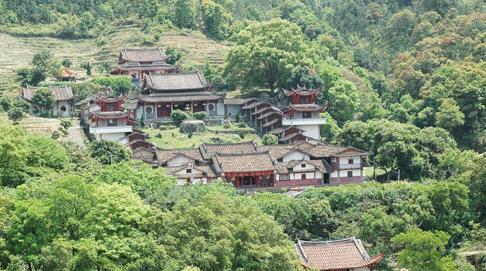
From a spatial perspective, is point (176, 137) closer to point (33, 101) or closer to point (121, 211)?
point (33, 101)

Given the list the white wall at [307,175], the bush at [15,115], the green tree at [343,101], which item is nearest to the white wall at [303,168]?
the white wall at [307,175]

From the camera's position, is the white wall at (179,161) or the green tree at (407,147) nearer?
the white wall at (179,161)

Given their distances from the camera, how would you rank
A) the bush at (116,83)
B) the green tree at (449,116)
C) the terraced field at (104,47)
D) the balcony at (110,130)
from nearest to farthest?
1. the balcony at (110,130)
2. the green tree at (449,116)
3. the bush at (116,83)
4. the terraced field at (104,47)

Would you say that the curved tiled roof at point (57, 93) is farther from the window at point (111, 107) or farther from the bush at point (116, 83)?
the window at point (111, 107)

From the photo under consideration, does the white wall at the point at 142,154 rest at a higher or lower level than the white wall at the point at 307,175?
higher

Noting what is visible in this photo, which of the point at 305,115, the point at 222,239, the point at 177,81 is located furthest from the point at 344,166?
the point at 222,239

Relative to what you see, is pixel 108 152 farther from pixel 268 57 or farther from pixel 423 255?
pixel 423 255
